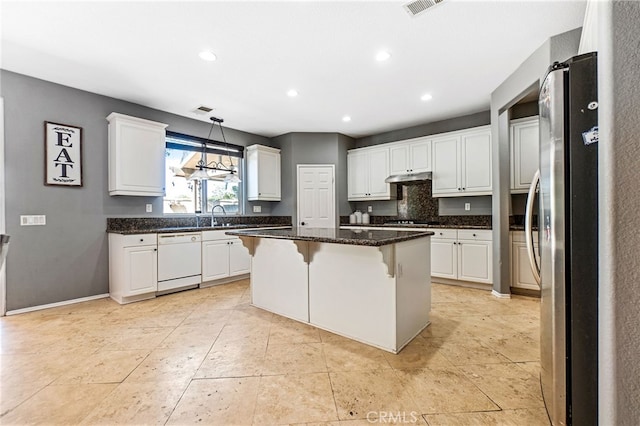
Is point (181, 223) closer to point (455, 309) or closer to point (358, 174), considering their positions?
point (358, 174)

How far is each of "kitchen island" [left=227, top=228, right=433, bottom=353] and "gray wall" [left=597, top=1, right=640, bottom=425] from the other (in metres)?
1.10

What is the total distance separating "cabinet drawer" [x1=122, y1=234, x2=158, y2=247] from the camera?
11.0ft

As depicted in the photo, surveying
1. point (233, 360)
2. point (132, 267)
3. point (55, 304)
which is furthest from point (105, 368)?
point (55, 304)

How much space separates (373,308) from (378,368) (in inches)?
16.8

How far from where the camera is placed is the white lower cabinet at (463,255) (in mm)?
3766

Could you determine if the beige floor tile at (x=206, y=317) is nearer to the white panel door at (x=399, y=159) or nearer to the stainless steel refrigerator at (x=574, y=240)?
the stainless steel refrigerator at (x=574, y=240)

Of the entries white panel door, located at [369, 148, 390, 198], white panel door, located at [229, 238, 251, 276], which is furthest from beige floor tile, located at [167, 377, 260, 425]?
white panel door, located at [369, 148, 390, 198]

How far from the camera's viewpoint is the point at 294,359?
2.02 metres

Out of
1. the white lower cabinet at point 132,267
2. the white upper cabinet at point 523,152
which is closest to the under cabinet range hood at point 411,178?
the white upper cabinet at point 523,152

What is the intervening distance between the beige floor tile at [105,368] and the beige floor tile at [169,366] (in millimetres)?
66

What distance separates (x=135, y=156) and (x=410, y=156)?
420 centimetres

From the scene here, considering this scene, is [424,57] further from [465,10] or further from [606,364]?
[606,364]

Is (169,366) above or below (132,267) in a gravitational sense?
below

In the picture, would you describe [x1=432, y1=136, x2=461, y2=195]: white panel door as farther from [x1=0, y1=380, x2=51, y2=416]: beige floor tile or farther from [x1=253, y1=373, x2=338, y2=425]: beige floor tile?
[x1=0, y1=380, x2=51, y2=416]: beige floor tile
